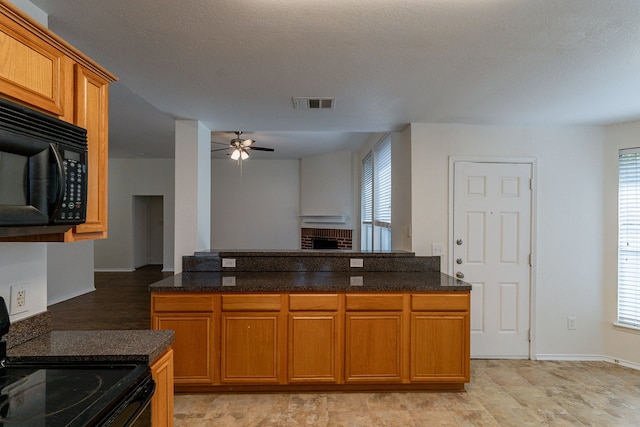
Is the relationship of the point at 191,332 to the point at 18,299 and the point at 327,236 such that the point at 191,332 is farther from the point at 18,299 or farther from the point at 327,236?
the point at 327,236

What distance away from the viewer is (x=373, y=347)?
2.70 meters

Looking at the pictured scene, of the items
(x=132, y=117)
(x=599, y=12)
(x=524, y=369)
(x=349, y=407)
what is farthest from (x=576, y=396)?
(x=132, y=117)

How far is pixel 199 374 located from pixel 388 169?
118 inches

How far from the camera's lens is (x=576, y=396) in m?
2.74

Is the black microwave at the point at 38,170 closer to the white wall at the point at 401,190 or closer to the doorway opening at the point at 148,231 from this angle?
the white wall at the point at 401,190

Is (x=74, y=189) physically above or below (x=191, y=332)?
above

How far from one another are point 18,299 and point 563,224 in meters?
4.21

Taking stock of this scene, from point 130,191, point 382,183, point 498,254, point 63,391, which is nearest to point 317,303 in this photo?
point 63,391

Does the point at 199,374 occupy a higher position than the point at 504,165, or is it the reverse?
the point at 504,165

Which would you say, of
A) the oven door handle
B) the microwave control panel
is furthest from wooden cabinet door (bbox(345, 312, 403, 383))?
the microwave control panel

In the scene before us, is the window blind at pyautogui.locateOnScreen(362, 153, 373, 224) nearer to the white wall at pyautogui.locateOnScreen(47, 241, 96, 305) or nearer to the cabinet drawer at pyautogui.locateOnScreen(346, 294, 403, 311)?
the cabinet drawer at pyautogui.locateOnScreen(346, 294, 403, 311)

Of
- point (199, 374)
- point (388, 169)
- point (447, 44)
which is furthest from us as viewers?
point (388, 169)

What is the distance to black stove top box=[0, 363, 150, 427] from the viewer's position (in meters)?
0.99

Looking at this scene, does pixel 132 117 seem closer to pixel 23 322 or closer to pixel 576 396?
pixel 23 322
